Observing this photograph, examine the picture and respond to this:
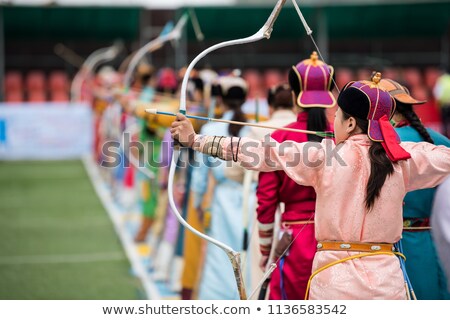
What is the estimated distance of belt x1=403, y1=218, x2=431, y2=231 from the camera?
140 inches

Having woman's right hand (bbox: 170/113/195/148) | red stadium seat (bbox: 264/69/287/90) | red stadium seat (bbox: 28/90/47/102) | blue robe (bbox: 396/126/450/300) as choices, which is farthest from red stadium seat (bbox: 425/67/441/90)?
woman's right hand (bbox: 170/113/195/148)

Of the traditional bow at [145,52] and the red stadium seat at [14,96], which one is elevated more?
the traditional bow at [145,52]

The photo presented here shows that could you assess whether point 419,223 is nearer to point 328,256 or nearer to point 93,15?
point 328,256

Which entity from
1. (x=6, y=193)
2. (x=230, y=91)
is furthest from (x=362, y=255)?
(x=6, y=193)

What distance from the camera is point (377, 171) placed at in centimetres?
271

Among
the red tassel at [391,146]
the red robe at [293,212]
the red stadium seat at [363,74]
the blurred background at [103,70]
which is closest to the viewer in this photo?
the red tassel at [391,146]

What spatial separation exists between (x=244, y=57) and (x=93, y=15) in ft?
11.4

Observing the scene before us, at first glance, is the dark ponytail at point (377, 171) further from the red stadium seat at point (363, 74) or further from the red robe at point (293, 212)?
the red stadium seat at point (363, 74)

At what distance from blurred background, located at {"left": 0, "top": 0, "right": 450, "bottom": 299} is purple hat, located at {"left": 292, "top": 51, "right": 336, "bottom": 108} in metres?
3.59

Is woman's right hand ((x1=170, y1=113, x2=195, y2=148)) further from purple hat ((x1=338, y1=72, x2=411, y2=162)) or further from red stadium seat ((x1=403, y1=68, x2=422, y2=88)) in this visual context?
red stadium seat ((x1=403, y1=68, x2=422, y2=88))

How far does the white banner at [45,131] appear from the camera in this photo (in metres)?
14.2

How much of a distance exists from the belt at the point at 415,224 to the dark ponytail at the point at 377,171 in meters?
0.89

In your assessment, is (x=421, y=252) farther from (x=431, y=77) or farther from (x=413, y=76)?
(x=431, y=77)

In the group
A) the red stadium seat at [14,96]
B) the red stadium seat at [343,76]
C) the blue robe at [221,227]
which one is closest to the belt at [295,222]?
the blue robe at [221,227]
